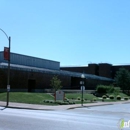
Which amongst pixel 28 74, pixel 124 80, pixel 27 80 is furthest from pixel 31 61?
pixel 124 80

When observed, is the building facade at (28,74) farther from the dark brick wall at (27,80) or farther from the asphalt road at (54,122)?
the asphalt road at (54,122)

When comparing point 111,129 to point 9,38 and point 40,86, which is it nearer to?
point 9,38

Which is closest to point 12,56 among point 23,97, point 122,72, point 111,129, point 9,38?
point 23,97

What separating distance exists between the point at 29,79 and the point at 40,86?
4.55m

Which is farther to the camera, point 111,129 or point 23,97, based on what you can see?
→ point 23,97

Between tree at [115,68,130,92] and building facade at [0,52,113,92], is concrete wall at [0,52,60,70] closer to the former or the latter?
building facade at [0,52,113,92]

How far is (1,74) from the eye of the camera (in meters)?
48.1

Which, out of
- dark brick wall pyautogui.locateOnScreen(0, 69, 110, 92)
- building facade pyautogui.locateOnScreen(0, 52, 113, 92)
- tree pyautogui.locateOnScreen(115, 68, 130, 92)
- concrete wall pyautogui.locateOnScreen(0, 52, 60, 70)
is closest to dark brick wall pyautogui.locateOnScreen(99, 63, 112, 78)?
tree pyautogui.locateOnScreen(115, 68, 130, 92)

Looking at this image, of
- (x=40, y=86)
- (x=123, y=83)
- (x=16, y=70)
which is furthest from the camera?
(x=123, y=83)

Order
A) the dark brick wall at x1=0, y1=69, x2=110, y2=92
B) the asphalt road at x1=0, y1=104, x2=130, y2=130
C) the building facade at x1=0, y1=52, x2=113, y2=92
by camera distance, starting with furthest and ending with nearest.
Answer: the building facade at x1=0, y1=52, x2=113, y2=92, the dark brick wall at x1=0, y1=69, x2=110, y2=92, the asphalt road at x1=0, y1=104, x2=130, y2=130

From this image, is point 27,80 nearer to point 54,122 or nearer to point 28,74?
point 28,74

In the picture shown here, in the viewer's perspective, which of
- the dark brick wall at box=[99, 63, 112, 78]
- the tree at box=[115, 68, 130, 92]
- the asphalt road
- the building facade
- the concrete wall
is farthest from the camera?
the dark brick wall at box=[99, 63, 112, 78]

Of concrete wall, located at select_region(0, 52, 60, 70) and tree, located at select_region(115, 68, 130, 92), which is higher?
concrete wall, located at select_region(0, 52, 60, 70)

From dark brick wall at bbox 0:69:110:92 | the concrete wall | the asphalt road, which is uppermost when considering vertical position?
the concrete wall
